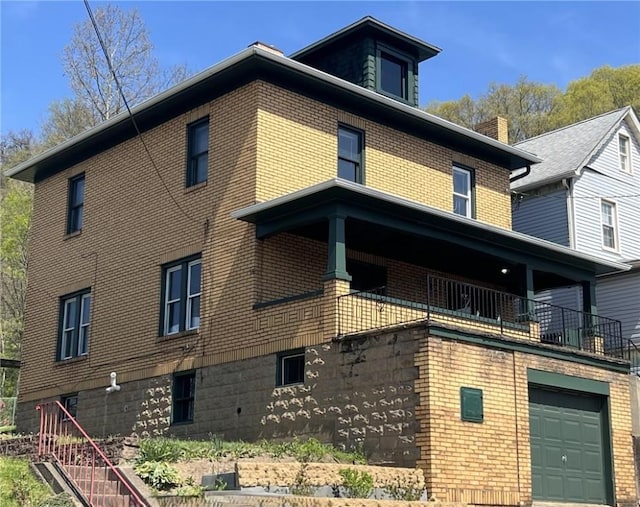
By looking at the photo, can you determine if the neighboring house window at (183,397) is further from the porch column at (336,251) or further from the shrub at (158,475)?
the shrub at (158,475)

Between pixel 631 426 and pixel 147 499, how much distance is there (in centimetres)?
1144

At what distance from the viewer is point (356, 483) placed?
13.4 metres

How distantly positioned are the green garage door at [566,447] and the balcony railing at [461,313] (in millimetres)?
1679

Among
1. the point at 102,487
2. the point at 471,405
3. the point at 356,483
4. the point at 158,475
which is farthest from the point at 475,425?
the point at 102,487

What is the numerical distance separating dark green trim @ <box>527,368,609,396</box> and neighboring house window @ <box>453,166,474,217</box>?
6.70 m

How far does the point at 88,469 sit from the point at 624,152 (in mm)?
24788

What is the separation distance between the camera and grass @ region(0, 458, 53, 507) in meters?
12.6

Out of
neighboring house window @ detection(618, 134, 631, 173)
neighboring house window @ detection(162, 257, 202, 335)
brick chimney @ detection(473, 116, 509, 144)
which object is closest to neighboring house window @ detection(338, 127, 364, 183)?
neighboring house window @ detection(162, 257, 202, 335)

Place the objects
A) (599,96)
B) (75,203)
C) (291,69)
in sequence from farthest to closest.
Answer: (599,96), (75,203), (291,69)

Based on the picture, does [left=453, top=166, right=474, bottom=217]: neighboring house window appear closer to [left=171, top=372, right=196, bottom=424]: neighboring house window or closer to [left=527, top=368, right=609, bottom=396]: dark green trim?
[left=527, top=368, right=609, bottom=396]: dark green trim

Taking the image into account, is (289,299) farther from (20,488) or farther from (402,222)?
(20,488)

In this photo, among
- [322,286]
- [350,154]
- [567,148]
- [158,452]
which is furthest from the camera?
[567,148]

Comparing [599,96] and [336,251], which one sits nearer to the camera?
[336,251]

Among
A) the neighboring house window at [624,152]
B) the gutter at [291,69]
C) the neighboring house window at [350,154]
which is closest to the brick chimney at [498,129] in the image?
the gutter at [291,69]
